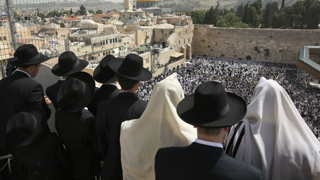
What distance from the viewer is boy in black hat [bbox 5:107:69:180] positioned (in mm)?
2234

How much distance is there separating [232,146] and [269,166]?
0.90 ft

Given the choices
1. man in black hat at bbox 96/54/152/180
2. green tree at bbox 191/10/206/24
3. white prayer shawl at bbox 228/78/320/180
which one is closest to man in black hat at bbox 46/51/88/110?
man in black hat at bbox 96/54/152/180

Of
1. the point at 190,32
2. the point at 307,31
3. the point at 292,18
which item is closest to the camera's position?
the point at 307,31

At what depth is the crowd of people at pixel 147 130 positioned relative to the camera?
154 centimetres

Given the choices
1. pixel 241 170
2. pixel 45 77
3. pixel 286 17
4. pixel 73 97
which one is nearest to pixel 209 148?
pixel 241 170

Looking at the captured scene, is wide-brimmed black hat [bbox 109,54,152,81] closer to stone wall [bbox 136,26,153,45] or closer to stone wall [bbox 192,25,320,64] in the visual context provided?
stone wall [bbox 136,26,153,45]

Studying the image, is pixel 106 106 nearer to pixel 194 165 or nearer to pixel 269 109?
pixel 194 165

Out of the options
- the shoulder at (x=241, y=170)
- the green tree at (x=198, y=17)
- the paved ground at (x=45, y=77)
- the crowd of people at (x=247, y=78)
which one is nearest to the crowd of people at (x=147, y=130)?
the shoulder at (x=241, y=170)

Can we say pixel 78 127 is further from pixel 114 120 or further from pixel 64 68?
pixel 64 68

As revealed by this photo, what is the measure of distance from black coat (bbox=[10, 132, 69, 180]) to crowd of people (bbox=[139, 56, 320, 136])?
35.2 ft

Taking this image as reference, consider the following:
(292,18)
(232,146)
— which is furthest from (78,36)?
(292,18)

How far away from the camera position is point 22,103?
2.65m

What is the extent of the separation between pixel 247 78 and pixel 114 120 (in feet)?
65.5

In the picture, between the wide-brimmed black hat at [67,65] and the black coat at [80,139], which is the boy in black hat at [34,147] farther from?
the wide-brimmed black hat at [67,65]
